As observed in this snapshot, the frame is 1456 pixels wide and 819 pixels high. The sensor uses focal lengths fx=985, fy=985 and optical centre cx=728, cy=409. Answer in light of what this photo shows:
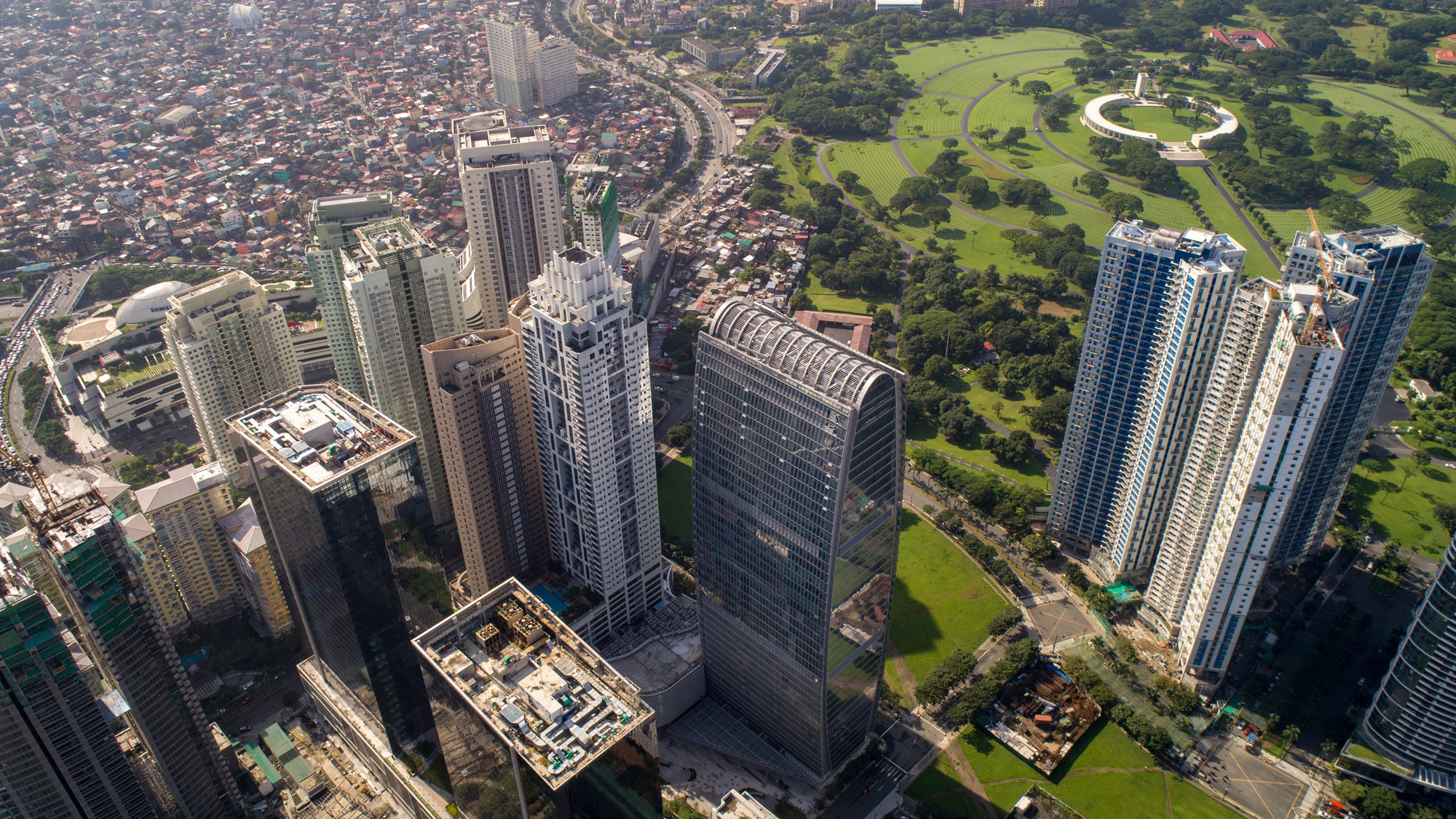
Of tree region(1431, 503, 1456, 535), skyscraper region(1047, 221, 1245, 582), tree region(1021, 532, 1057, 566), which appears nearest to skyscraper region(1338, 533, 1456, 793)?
skyscraper region(1047, 221, 1245, 582)

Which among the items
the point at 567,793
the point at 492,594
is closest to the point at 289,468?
the point at 492,594

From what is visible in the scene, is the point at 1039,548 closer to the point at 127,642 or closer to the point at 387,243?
the point at 387,243

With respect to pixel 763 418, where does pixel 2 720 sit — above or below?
below

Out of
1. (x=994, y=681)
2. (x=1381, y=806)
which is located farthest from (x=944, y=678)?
(x=1381, y=806)

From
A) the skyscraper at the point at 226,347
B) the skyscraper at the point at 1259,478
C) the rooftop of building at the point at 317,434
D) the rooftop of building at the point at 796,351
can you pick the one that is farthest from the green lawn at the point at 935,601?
the skyscraper at the point at 226,347

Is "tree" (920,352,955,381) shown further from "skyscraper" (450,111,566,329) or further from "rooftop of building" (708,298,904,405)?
"rooftop of building" (708,298,904,405)

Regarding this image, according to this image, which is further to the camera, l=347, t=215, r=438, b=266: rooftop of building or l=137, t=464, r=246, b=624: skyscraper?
l=347, t=215, r=438, b=266: rooftop of building

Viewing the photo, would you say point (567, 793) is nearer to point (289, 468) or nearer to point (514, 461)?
point (289, 468)

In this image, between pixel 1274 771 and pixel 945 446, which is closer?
pixel 1274 771
